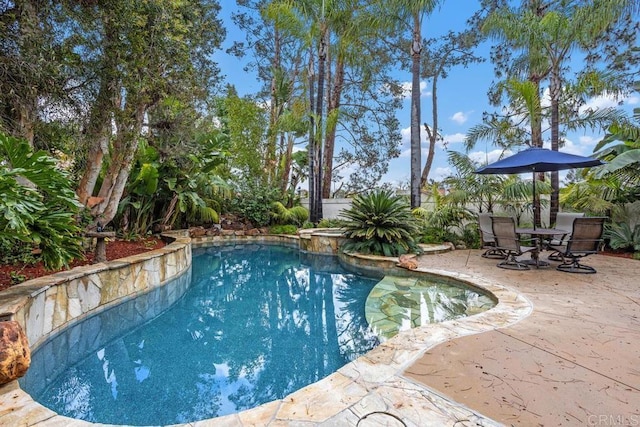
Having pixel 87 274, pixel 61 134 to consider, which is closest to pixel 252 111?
pixel 61 134

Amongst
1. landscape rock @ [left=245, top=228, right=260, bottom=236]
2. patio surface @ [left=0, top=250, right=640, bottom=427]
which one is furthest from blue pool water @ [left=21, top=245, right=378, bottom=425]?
landscape rock @ [left=245, top=228, right=260, bottom=236]

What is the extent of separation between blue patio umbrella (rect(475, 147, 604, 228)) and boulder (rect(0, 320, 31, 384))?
7.35 meters

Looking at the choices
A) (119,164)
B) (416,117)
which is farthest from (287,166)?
(119,164)

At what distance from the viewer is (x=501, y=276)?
5656mm

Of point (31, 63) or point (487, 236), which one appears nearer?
point (31, 63)

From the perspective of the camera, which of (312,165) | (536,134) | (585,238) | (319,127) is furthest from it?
(312,165)

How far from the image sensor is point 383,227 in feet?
26.8

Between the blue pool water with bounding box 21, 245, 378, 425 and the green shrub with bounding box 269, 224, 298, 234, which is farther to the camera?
the green shrub with bounding box 269, 224, 298, 234

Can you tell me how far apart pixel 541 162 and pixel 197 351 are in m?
6.48

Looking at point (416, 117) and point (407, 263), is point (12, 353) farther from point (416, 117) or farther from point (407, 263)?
point (416, 117)

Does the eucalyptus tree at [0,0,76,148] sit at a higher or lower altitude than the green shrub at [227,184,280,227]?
higher

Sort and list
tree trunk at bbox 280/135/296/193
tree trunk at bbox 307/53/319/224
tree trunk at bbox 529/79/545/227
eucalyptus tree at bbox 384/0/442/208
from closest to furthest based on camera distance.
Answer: tree trunk at bbox 529/79/545/227, eucalyptus tree at bbox 384/0/442/208, tree trunk at bbox 307/53/319/224, tree trunk at bbox 280/135/296/193

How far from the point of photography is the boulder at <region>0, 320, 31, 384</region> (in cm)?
239

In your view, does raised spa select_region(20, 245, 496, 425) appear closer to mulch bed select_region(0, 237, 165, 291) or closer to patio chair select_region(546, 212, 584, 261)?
mulch bed select_region(0, 237, 165, 291)
